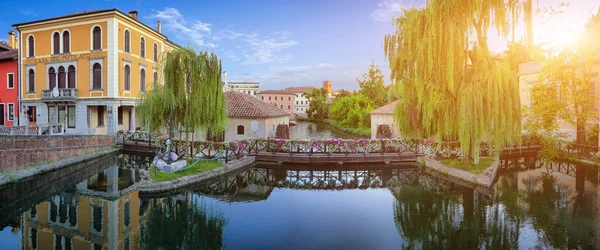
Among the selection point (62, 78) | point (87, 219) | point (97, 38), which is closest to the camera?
point (87, 219)

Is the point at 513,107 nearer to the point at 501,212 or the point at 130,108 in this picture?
the point at 501,212

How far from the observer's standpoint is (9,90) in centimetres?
2580

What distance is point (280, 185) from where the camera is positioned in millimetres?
14172

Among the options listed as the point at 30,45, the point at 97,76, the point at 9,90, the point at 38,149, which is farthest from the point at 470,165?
the point at 9,90

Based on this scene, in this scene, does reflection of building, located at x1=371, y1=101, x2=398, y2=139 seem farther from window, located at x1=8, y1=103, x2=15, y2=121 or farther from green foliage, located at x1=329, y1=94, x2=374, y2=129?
window, located at x1=8, y1=103, x2=15, y2=121

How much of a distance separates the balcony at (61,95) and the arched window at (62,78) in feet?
2.38

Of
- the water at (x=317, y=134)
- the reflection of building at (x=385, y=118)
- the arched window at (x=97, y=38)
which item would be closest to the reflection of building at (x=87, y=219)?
the arched window at (x=97, y=38)

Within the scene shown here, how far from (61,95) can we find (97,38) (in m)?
4.86

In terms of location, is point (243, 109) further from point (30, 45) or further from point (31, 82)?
point (30, 45)

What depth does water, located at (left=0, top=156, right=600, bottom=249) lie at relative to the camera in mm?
8070

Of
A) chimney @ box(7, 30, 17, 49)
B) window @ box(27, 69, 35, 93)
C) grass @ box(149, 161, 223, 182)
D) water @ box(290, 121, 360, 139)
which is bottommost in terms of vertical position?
grass @ box(149, 161, 223, 182)

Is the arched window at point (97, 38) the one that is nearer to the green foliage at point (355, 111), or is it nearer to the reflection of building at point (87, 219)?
the reflection of building at point (87, 219)

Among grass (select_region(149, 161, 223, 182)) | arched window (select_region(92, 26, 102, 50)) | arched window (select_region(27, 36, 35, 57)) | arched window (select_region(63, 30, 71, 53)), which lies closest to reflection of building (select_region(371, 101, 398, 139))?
grass (select_region(149, 161, 223, 182))

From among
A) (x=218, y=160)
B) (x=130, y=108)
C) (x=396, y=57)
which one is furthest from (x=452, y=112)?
(x=130, y=108)
